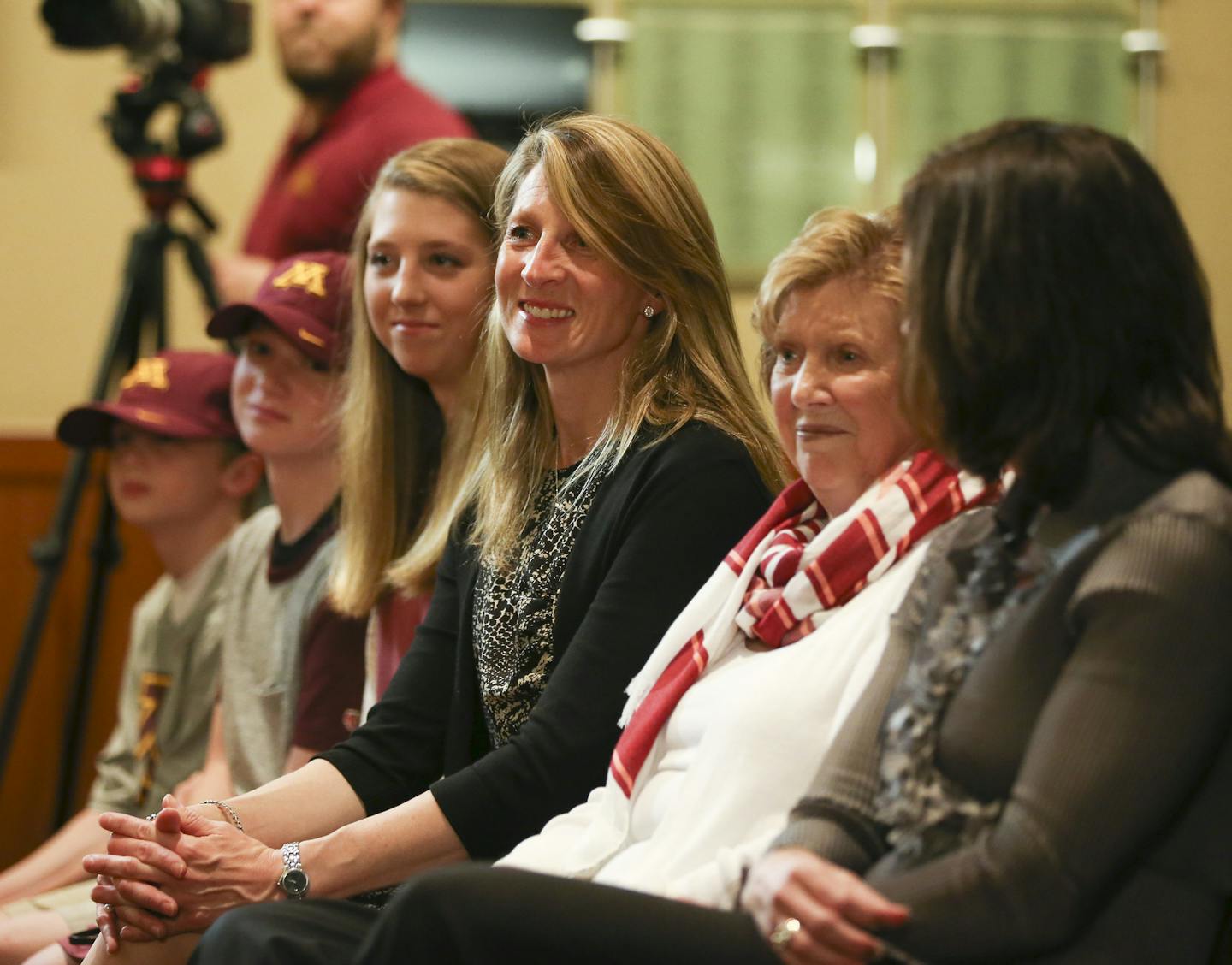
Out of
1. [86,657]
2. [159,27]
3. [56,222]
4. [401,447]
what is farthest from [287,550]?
[56,222]

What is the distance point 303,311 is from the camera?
2121 mm

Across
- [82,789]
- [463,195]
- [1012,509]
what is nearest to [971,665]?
[1012,509]

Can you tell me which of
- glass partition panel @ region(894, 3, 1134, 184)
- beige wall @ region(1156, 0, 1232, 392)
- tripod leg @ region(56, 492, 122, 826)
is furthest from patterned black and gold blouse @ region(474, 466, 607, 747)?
beige wall @ region(1156, 0, 1232, 392)

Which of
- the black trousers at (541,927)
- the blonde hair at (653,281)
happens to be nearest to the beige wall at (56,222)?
the blonde hair at (653,281)

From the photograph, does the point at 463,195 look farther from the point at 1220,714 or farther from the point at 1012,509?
the point at 1220,714

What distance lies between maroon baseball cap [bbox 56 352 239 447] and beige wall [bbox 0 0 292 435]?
1.18m

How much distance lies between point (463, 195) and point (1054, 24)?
2265 mm

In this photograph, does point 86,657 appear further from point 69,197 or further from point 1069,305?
point 1069,305

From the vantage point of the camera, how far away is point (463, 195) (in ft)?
6.22

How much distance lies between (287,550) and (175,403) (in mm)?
391

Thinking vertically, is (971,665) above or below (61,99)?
below

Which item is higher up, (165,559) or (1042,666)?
(1042,666)

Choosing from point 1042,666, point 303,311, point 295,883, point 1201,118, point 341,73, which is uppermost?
point 341,73

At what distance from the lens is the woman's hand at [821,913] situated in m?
0.97
